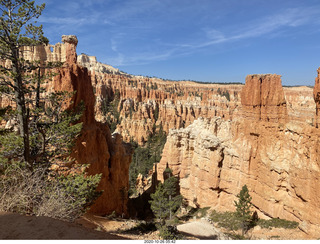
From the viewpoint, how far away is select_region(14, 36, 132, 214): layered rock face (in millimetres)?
14898

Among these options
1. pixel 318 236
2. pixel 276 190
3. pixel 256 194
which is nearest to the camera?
pixel 318 236

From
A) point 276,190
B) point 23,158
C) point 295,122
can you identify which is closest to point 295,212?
point 276,190

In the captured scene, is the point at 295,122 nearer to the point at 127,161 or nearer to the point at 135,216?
the point at 127,161

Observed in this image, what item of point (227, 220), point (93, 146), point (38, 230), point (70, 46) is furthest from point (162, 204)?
point (70, 46)

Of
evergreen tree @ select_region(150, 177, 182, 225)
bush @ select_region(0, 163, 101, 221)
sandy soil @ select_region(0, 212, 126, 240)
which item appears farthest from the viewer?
evergreen tree @ select_region(150, 177, 182, 225)

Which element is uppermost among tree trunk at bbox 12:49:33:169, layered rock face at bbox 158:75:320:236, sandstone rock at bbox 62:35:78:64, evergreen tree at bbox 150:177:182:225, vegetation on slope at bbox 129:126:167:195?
sandstone rock at bbox 62:35:78:64

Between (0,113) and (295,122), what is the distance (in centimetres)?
1825

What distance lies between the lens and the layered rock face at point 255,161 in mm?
14672

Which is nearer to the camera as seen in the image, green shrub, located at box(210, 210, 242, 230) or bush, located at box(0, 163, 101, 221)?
bush, located at box(0, 163, 101, 221)

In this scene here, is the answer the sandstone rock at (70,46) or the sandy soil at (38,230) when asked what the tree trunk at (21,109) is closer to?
the sandy soil at (38,230)

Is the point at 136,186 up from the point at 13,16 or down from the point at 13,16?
down

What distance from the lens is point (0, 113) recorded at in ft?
25.7

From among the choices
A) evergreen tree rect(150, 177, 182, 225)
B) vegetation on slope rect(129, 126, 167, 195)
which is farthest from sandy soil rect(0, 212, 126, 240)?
vegetation on slope rect(129, 126, 167, 195)

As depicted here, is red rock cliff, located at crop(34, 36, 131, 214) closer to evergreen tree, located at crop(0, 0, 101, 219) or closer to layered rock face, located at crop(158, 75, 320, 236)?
evergreen tree, located at crop(0, 0, 101, 219)
